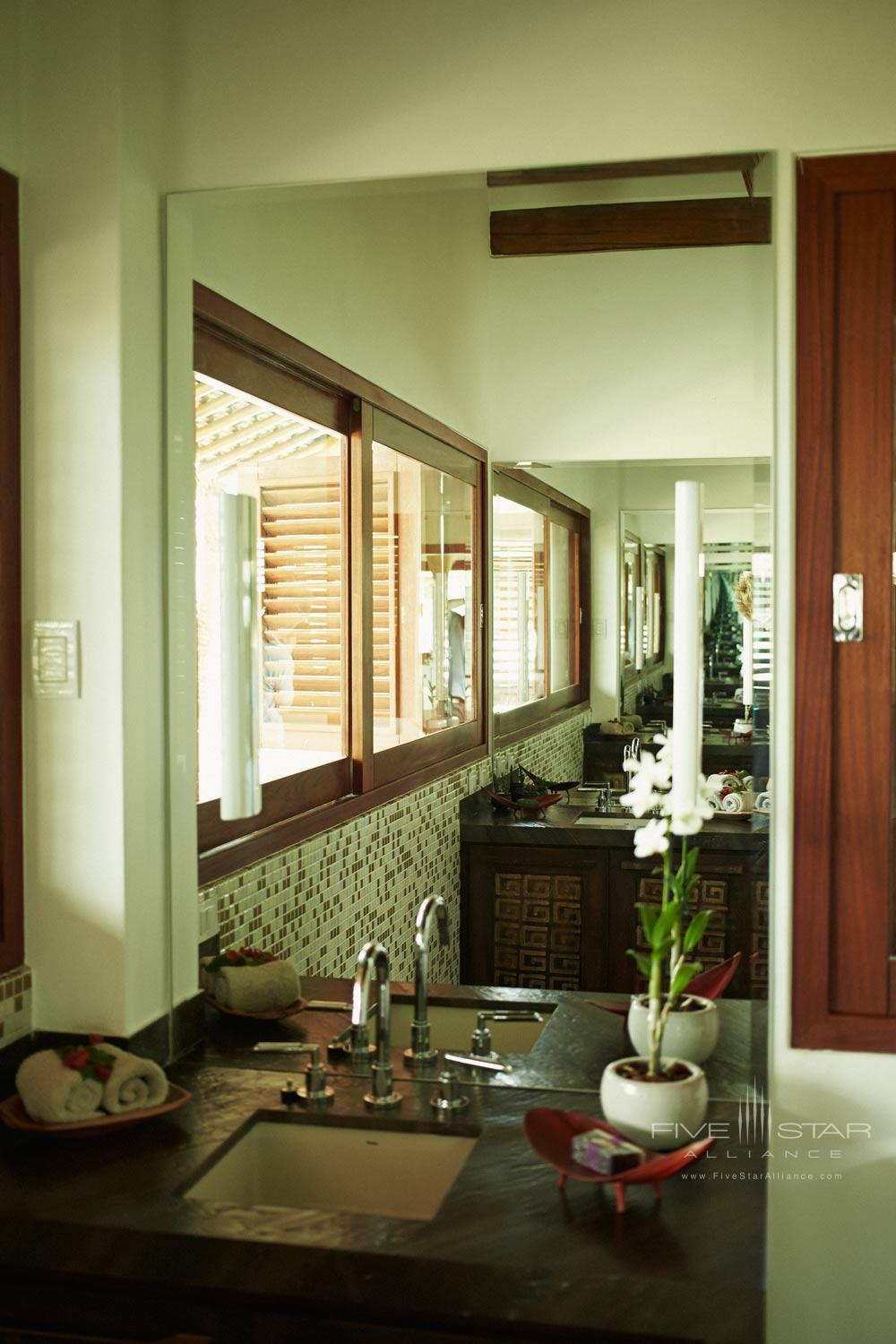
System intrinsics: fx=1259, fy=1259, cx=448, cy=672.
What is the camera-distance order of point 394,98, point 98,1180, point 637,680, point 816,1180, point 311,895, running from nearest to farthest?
point 98,1180, point 816,1180, point 394,98, point 637,680, point 311,895

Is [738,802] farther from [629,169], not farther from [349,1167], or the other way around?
[629,169]

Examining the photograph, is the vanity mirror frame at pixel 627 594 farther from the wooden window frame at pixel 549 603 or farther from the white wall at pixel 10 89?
the white wall at pixel 10 89

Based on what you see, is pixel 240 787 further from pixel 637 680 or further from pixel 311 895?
pixel 637 680

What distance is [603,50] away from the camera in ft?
5.83

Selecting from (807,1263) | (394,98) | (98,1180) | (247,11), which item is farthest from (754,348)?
(98,1180)

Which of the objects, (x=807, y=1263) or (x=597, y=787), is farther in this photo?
(x=597, y=787)

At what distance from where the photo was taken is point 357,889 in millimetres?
2248

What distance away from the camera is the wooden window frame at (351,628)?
2156 millimetres

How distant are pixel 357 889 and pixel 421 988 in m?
0.29

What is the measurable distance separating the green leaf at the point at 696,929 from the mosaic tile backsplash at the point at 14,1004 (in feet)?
3.20

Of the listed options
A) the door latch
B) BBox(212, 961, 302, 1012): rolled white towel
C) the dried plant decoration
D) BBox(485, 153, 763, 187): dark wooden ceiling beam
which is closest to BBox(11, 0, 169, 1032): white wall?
BBox(212, 961, 302, 1012): rolled white towel

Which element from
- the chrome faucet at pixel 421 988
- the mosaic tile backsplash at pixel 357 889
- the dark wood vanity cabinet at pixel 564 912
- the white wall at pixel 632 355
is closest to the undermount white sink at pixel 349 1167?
the chrome faucet at pixel 421 988

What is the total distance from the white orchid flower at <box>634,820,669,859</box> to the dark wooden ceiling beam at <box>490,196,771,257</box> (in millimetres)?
866

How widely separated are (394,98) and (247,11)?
27cm
